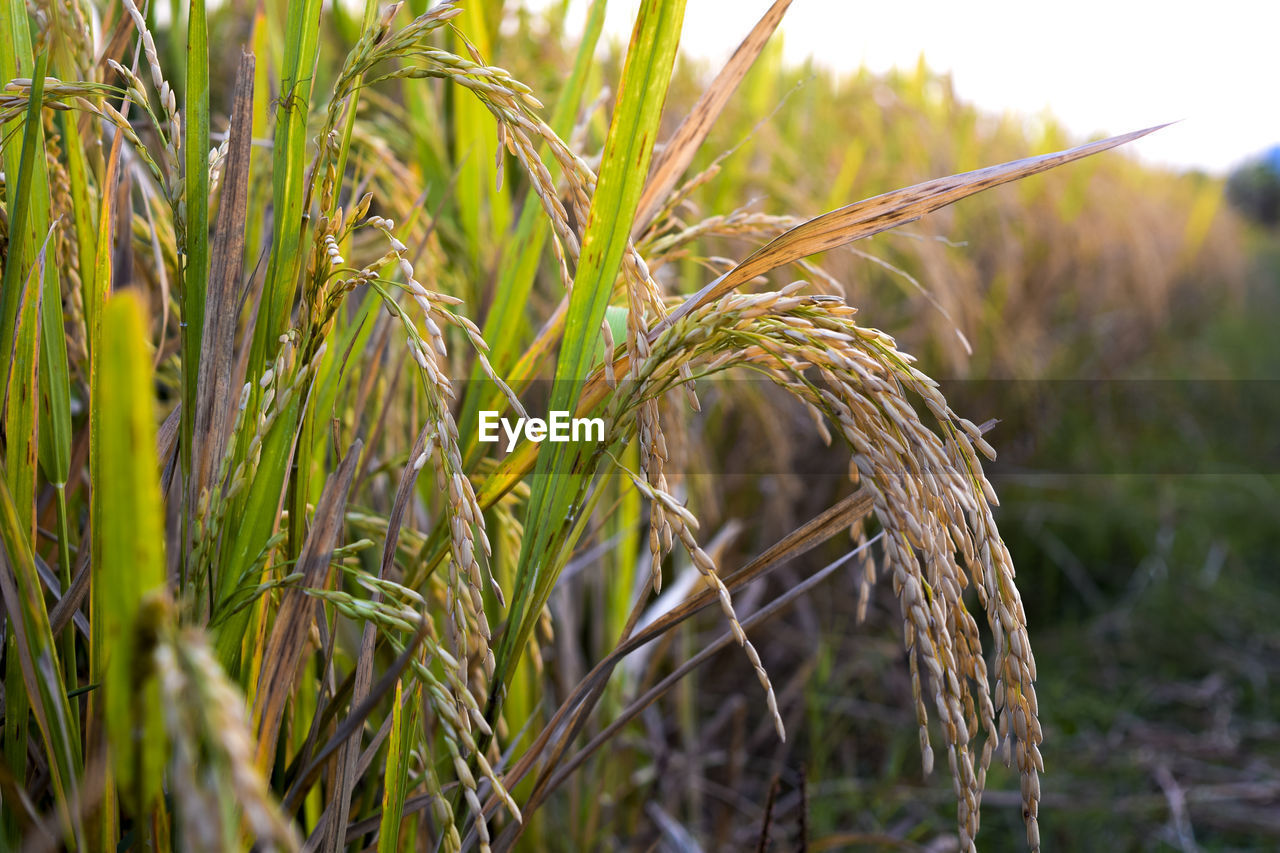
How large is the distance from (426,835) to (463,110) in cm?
93

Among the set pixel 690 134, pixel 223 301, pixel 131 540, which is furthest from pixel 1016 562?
pixel 131 540

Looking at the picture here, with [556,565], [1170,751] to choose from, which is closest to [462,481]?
[556,565]

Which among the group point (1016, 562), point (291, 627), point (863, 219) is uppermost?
point (863, 219)

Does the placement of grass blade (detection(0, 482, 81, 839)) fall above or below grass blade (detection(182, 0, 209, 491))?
below

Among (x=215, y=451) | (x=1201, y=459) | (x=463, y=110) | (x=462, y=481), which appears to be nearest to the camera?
(x=462, y=481)

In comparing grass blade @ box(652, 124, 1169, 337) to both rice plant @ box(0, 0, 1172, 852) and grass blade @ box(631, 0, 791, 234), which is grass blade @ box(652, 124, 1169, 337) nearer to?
rice plant @ box(0, 0, 1172, 852)

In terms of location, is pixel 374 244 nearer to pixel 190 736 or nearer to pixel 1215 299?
pixel 190 736

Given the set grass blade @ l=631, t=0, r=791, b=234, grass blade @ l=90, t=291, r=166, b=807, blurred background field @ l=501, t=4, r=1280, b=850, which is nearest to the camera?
grass blade @ l=90, t=291, r=166, b=807

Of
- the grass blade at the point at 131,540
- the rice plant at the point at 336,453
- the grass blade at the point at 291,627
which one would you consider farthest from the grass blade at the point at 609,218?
the grass blade at the point at 131,540

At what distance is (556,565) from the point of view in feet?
1.83

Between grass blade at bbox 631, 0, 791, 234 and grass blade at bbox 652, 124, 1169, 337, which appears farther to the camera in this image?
grass blade at bbox 631, 0, 791, 234

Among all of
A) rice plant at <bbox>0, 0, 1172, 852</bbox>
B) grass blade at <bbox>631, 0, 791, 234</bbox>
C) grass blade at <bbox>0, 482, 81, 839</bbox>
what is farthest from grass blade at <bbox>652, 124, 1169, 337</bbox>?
grass blade at <bbox>0, 482, 81, 839</bbox>

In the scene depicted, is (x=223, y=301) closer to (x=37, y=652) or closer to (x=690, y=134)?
(x=37, y=652)

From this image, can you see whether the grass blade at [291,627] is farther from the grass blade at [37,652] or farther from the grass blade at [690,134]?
the grass blade at [690,134]
